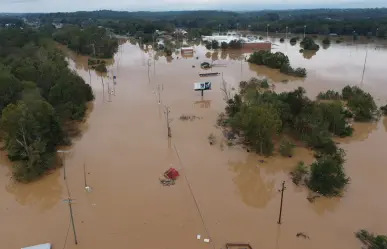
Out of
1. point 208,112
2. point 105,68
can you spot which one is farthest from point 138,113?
point 105,68

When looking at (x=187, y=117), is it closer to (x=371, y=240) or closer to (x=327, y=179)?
(x=327, y=179)

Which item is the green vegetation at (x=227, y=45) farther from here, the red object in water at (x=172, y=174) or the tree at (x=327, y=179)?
the tree at (x=327, y=179)

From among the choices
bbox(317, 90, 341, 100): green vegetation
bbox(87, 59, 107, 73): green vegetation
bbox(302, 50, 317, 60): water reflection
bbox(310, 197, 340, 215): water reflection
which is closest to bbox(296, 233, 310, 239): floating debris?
bbox(310, 197, 340, 215): water reflection

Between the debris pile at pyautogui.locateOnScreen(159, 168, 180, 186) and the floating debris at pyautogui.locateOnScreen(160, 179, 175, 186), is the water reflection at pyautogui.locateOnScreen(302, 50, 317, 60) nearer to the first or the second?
the debris pile at pyautogui.locateOnScreen(159, 168, 180, 186)

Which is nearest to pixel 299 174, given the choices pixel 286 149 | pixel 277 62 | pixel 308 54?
pixel 286 149

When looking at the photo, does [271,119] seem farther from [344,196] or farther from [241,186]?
[344,196]
